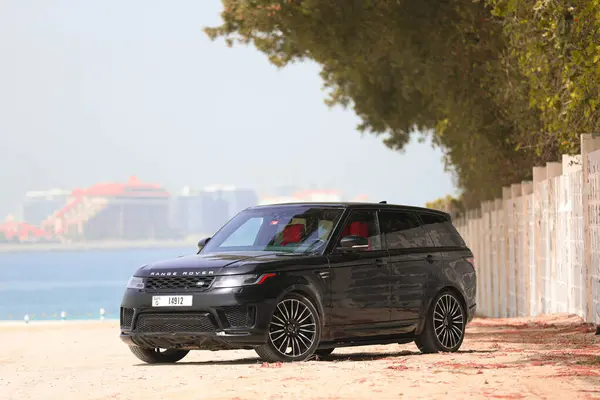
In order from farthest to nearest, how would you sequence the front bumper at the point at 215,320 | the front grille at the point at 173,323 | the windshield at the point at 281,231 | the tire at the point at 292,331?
Answer: the windshield at the point at 281,231
the tire at the point at 292,331
the front grille at the point at 173,323
the front bumper at the point at 215,320

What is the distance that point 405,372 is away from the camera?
13.8 m

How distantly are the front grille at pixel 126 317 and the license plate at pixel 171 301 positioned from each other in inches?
15.9

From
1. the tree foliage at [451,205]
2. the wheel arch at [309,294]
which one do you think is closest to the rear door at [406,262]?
the wheel arch at [309,294]

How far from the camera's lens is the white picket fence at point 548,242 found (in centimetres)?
1994

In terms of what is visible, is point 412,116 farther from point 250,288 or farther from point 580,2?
point 250,288

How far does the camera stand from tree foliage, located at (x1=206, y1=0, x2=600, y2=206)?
25.5 m

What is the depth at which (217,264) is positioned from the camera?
15.3m

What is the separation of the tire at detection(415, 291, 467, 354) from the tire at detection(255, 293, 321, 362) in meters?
1.98

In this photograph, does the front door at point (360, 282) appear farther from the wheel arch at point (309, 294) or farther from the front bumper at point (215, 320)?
→ the front bumper at point (215, 320)

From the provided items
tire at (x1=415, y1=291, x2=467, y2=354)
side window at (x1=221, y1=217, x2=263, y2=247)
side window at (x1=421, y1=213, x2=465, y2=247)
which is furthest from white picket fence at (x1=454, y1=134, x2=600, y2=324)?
side window at (x1=221, y1=217, x2=263, y2=247)

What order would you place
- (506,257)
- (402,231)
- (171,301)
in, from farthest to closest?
(506,257), (402,231), (171,301)

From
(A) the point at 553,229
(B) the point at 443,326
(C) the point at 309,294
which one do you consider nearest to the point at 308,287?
(C) the point at 309,294

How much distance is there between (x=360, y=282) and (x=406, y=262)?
34.9 inches

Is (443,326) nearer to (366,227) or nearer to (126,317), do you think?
(366,227)
